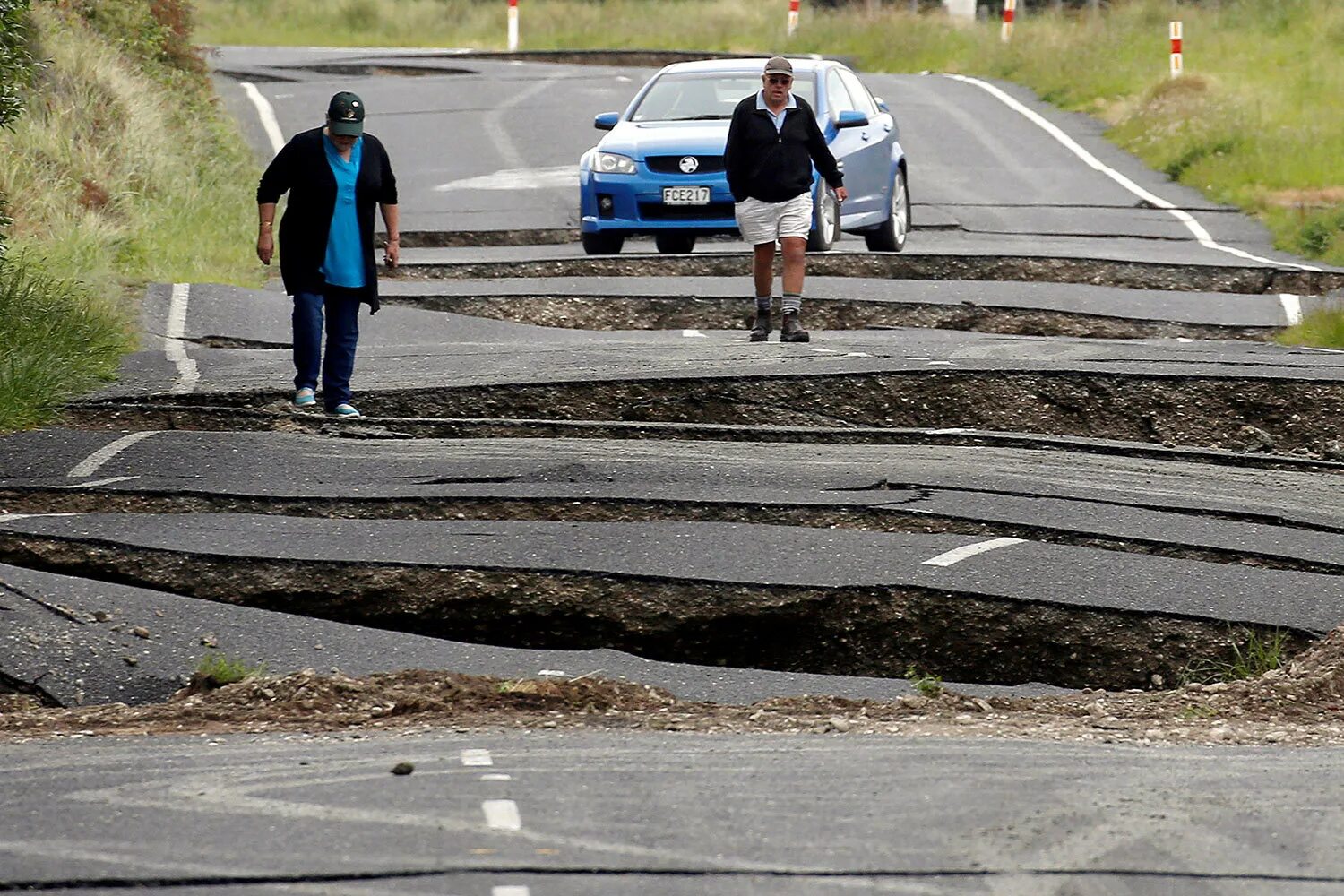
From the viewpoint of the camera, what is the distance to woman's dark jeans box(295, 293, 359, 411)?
9711 millimetres

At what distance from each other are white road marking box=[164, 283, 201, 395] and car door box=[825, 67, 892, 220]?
528 cm

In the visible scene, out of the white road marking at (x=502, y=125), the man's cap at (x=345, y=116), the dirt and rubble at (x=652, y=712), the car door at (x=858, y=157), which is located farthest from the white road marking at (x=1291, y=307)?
the white road marking at (x=502, y=125)

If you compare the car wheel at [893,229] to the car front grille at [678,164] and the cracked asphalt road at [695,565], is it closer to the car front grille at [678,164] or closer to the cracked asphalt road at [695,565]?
the cracked asphalt road at [695,565]

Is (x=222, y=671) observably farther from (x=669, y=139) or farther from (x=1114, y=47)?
(x=1114, y=47)

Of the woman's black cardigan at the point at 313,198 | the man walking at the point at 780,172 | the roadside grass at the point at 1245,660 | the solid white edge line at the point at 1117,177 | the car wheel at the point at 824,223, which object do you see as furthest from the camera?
the solid white edge line at the point at 1117,177

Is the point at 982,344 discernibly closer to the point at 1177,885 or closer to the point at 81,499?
the point at 81,499

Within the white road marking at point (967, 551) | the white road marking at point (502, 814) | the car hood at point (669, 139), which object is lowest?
the white road marking at point (967, 551)

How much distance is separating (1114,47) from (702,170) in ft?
51.8

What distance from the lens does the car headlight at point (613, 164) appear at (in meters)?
15.8

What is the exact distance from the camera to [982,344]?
11.9m

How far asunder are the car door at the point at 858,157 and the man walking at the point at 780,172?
348 cm

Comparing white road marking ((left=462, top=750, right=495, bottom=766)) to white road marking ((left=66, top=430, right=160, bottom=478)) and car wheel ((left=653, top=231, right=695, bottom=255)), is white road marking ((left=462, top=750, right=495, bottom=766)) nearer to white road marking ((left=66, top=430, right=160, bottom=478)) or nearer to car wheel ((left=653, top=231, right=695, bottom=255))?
white road marking ((left=66, top=430, right=160, bottom=478))

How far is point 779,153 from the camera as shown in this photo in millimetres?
12062

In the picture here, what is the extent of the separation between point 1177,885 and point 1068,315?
33.3 feet
